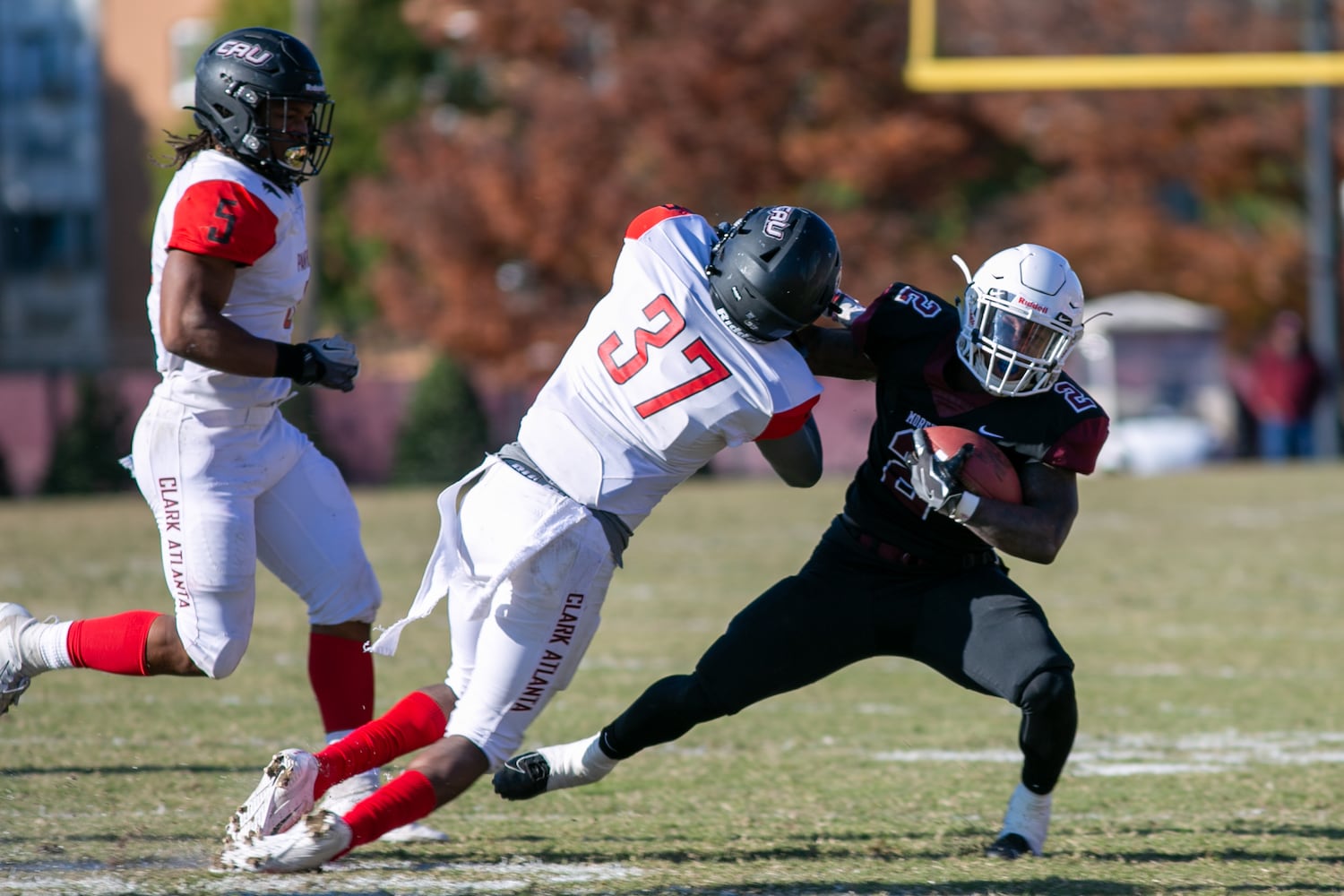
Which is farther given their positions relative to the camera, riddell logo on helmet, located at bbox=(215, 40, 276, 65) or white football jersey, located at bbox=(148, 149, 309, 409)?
riddell logo on helmet, located at bbox=(215, 40, 276, 65)

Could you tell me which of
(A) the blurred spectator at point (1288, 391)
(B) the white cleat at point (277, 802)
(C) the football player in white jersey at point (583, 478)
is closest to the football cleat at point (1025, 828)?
(C) the football player in white jersey at point (583, 478)

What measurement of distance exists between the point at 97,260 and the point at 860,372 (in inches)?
1536

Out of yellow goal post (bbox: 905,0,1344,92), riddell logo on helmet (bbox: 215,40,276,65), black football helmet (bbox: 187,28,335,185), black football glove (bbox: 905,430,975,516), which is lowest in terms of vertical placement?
black football glove (bbox: 905,430,975,516)

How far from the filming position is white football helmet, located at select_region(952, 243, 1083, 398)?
13.3 ft

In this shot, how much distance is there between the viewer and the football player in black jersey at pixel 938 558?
4.07 meters

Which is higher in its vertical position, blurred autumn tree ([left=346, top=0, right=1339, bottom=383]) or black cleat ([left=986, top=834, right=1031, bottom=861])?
blurred autumn tree ([left=346, top=0, right=1339, bottom=383])

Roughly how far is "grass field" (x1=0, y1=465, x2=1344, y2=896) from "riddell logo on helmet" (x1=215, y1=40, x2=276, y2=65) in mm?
1904

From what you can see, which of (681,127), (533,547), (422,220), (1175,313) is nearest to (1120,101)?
(1175,313)

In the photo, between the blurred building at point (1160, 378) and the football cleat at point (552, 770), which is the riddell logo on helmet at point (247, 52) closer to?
the football cleat at point (552, 770)

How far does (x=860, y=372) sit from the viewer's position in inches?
173

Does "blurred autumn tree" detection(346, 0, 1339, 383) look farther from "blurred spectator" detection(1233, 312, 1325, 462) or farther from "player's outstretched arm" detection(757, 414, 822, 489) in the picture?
"player's outstretched arm" detection(757, 414, 822, 489)

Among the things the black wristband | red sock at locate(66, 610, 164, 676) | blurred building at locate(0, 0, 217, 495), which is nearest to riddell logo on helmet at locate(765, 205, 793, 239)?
the black wristband

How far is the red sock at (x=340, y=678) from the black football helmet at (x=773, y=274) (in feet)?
4.77

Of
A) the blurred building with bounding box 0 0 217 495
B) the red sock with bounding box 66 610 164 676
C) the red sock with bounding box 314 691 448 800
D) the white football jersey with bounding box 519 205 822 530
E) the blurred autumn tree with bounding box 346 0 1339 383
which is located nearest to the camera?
the white football jersey with bounding box 519 205 822 530
